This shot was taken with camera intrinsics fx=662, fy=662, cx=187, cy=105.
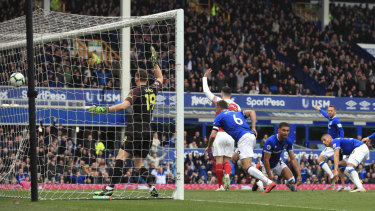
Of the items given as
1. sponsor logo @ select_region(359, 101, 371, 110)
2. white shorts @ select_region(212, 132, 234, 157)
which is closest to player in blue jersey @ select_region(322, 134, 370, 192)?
white shorts @ select_region(212, 132, 234, 157)

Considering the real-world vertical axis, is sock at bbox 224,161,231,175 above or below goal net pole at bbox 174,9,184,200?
below

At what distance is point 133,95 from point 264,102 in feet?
65.5

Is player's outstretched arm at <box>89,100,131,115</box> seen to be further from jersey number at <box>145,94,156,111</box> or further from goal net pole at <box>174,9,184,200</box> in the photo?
goal net pole at <box>174,9,184,200</box>

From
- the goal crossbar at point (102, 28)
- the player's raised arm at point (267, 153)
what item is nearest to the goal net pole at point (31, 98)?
the goal crossbar at point (102, 28)

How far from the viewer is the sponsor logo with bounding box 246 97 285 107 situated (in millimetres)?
29894

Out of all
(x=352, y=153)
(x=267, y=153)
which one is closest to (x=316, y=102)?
(x=352, y=153)

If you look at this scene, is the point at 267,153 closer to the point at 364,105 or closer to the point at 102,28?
the point at 102,28

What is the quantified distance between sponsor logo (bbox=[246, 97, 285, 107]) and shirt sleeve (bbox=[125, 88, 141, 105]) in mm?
18955

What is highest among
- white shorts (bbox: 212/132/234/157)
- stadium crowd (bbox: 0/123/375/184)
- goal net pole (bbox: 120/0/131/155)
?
goal net pole (bbox: 120/0/131/155)

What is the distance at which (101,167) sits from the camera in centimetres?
1764

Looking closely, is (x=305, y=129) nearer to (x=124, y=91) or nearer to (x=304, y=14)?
(x=304, y=14)

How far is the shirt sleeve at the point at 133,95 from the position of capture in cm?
1091

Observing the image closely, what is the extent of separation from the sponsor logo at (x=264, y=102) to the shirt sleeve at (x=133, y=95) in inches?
746

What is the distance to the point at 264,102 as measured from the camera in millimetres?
30516
